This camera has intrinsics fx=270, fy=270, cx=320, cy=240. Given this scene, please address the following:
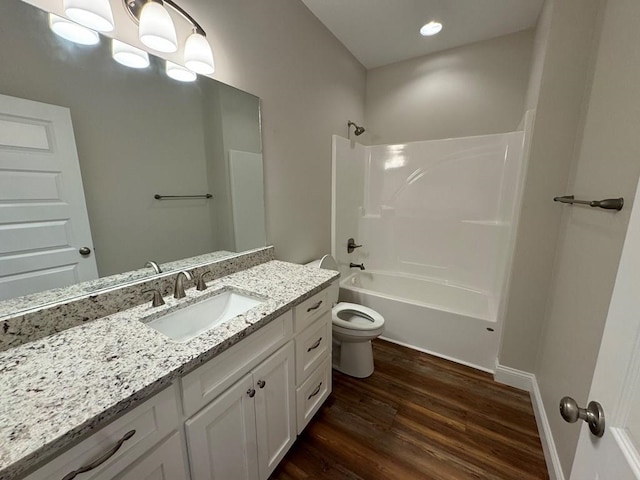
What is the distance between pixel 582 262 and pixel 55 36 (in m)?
2.23

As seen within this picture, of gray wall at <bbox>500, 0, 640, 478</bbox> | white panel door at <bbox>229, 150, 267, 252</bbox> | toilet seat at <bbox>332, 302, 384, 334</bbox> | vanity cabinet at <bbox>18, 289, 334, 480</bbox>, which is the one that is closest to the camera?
vanity cabinet at <bbox>18, 289, 334, 480</bbox>

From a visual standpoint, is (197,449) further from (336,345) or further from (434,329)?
(434,329)

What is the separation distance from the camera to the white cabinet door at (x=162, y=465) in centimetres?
69

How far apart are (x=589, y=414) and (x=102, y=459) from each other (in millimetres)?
1036

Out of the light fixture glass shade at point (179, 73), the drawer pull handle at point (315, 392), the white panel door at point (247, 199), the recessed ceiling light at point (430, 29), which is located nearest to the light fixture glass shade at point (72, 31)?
the light fixture glass shade at point (179, 73)

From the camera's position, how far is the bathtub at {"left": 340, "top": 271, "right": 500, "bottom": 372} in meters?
2.03

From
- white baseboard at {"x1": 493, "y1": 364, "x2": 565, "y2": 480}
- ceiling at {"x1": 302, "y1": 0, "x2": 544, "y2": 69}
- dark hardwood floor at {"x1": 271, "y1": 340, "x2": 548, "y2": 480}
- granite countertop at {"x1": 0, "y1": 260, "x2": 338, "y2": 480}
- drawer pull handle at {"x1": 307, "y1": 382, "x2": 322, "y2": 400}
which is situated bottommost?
dark hardwood floor at {"x1": 271, "y1": 340, "x2": 548, "y2": 480}

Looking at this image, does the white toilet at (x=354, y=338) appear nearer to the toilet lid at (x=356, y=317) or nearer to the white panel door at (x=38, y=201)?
the toilet lid at (x=356, y=317)

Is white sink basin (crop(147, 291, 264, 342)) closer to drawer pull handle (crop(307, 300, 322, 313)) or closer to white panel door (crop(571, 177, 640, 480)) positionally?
drawer pull handle (crop(307, 300, 322, 313))

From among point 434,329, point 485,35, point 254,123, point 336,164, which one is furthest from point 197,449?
point 485,35

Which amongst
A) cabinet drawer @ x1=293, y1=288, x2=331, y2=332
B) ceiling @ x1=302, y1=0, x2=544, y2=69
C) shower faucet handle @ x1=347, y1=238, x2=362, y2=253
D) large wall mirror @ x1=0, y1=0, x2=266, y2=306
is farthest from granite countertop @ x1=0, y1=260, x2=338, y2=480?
ceiling @ x1=302, y1=0, x2=544, y2=69

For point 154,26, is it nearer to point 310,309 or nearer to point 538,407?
point 310,309

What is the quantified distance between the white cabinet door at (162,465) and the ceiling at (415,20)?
251 centimetres

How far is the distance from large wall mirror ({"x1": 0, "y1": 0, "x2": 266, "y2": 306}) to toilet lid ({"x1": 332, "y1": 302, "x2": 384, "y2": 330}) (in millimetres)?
850
